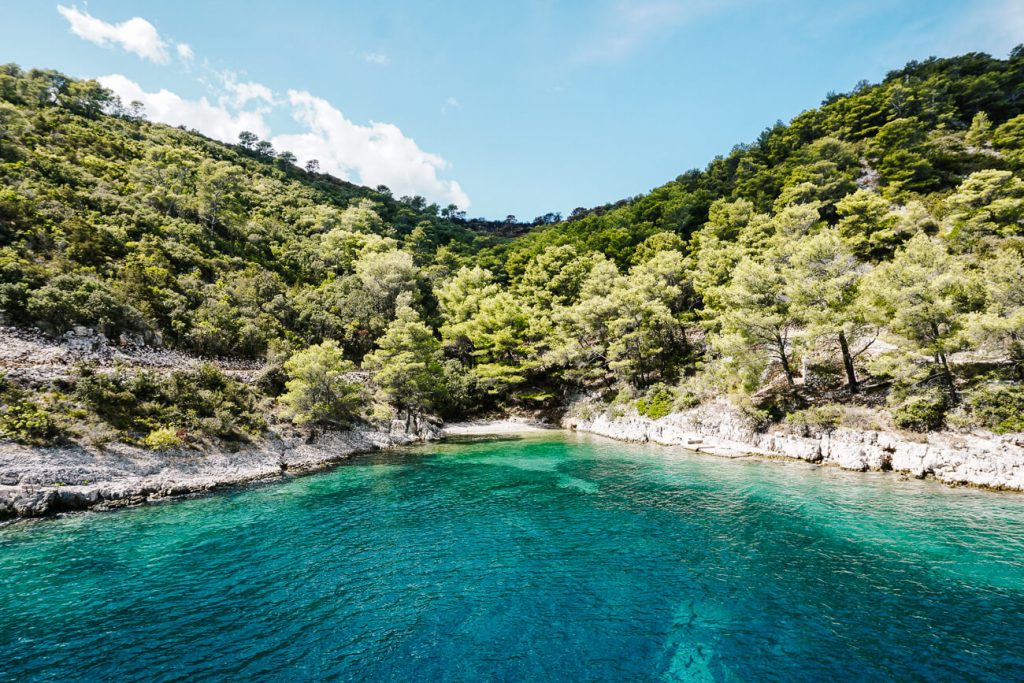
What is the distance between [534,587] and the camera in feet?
38.9

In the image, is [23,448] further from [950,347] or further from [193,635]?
[950,347]

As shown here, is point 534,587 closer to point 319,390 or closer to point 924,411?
point 924,411

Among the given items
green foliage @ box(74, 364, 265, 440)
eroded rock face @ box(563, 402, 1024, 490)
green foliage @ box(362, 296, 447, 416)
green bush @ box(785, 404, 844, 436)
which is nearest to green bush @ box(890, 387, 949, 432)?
eroded rock face @ box(563, 402, 1024, 490)

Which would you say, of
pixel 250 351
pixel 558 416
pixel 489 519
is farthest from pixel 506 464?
pixel 250 351

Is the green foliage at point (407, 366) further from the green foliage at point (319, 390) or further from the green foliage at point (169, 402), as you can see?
the green foliage at point (169, 402)

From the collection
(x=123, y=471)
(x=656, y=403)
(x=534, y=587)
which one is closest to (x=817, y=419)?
(x=656, y=403)

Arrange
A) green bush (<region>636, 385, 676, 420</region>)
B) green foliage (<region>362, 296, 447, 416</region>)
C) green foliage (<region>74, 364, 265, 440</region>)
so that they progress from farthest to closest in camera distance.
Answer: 1. green foliage (<region>362, 296, 447, 416</region>)
2. green bush (<region>636, 385, 676, 420</region>)
3. green foliage (<region>74, 364, 265, 440</region>)

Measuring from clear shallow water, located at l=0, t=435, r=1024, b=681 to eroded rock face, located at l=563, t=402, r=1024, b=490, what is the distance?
1.55m

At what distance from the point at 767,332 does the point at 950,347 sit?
9.21m

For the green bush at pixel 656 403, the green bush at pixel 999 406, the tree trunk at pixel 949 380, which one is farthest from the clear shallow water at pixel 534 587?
the green bush at pixel 656 403

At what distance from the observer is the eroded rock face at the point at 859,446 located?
1816 centimetres

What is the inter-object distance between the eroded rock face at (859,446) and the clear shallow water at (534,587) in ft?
5.09

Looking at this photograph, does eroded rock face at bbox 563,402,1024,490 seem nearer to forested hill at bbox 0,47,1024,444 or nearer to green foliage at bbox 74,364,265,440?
forested hill at bbox 0,47,1024,444

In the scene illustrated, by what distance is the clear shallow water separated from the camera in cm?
866
